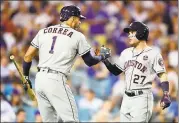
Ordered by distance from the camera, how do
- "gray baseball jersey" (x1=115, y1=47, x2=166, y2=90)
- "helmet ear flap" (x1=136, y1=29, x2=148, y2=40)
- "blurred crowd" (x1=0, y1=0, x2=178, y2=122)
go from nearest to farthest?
"gray baseball jersey" (x1=115, y1=47, x2=166, y2=90), "helmet ear flap" (x1=136, y1=29, x2=148, y2=40), "blurred crowd" (x1=0, y1=0, x2=178, y2=122)

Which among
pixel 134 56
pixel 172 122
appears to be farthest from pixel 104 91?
pixel 134 56

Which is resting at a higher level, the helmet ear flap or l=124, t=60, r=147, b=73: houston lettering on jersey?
the helmet ear flap

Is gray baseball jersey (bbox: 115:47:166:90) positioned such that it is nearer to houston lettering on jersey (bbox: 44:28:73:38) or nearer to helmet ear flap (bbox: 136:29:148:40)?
helmet ear flap (bbox: 136:29:148:40)

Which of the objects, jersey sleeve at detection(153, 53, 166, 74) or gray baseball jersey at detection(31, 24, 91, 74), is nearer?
gray baseball jersey at detection(31, 24, 91, 74)

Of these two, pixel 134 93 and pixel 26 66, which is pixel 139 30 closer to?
pixel 134 93

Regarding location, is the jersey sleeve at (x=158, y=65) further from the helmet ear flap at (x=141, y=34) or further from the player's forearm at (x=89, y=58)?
the player's forearm at (x=89, y=58)

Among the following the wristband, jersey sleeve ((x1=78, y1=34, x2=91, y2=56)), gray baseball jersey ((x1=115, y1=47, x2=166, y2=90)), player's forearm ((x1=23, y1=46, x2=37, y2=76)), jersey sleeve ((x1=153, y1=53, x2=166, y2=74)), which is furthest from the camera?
gray baseball jersey ((x1=115, y1=47, x2=166, y2=90))

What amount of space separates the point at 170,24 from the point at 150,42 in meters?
1.53

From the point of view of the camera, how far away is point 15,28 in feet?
52.5

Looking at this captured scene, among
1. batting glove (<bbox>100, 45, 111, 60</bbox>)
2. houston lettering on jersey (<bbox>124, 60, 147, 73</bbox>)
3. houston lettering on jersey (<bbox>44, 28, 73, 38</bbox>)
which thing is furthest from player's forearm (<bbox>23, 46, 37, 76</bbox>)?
houston lettering on jersey (<bbox>124, 60, 147, 73</bbox>)

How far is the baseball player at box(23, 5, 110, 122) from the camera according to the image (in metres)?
8.43

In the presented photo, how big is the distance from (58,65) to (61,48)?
0.72 ft

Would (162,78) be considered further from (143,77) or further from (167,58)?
(167,58)

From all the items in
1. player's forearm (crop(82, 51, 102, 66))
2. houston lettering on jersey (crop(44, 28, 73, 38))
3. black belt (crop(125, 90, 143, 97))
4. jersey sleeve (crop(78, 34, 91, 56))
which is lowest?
black belt (crop(125, 90, 143, 97))
